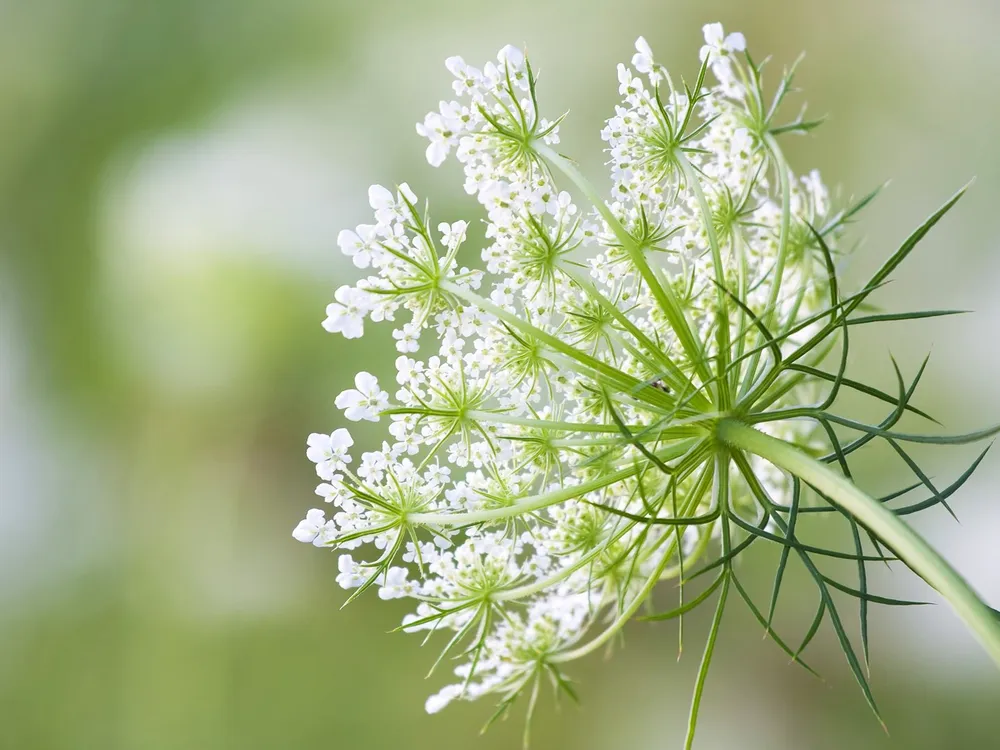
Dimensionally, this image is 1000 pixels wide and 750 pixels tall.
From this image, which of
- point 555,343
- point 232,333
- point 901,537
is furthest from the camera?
point 232,333

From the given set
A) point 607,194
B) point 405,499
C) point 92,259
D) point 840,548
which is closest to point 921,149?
point 607,194

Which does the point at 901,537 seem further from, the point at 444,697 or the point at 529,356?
the point at 444,697

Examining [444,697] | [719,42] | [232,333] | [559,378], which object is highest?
[232,333]

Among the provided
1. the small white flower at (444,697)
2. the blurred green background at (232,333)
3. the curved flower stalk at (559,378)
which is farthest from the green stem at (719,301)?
the blurred green background at (232,333)

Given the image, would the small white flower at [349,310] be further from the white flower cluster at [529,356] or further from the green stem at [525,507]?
the green stem at [525,507]

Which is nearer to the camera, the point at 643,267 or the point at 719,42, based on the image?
the point at 643,267

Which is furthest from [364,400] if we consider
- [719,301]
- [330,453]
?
[719,301]
